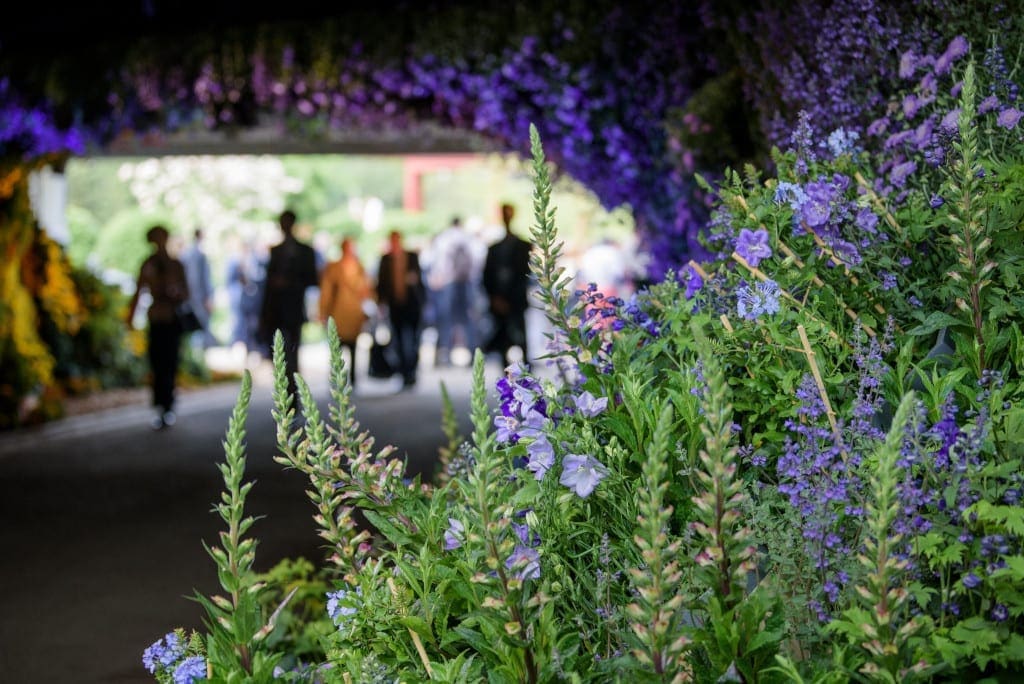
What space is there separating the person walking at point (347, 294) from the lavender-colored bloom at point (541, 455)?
11.7 metres

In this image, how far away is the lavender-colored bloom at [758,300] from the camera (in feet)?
8.29

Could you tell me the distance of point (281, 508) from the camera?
7359 millimetres

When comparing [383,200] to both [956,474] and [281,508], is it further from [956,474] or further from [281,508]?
[956,474]

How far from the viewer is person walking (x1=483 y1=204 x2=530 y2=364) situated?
1227 centimetres

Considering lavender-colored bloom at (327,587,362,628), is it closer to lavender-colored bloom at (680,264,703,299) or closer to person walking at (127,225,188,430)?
lavender-colored bloom at (680,264,703,299)

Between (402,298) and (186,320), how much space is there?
4.16 m

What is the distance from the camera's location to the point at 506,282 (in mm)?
12289

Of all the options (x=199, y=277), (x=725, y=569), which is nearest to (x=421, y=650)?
(x=725, y=569)

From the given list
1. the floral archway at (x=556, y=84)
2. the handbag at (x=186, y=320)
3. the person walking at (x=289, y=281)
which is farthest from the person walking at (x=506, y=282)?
the handbag at (x=186, y=320)

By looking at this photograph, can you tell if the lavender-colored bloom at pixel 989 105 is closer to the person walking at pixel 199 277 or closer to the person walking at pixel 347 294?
the person walking at pixel 347 294

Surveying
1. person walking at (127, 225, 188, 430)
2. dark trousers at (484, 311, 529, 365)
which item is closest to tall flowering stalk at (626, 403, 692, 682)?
person walking at (127, 225, 188, 430)

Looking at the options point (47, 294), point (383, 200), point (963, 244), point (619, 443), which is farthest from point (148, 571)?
→ point (383, 200)

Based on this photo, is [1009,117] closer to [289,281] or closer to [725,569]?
[725,569]

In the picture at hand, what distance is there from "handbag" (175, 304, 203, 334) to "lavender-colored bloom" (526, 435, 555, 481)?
31.3ft
